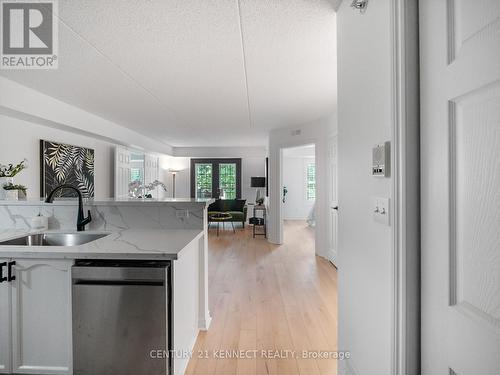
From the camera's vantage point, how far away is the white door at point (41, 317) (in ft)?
5.24

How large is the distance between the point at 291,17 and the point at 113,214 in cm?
206

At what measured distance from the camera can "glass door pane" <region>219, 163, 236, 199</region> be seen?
8.73 meters

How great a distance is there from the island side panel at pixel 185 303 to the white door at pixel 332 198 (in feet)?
8.97

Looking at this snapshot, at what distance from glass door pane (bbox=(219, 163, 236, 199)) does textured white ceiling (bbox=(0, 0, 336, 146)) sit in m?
4.47

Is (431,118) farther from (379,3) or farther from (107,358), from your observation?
(107,358)

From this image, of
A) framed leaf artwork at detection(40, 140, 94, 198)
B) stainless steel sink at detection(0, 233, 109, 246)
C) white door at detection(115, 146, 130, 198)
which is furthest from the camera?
white door at detection(115, 146, 130, 198)

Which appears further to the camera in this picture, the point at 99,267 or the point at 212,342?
the point at 212,342

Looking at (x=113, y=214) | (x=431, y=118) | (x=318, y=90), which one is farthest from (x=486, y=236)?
(x=318, y=90)

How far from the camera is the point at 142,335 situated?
154 cm

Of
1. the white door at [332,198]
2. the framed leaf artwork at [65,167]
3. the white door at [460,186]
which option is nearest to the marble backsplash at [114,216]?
the framed leaf artwork at [65,167]

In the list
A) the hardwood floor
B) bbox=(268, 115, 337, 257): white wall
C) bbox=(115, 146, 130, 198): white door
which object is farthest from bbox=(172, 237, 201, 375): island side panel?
bbox=(115, 146, 130, 198): white door

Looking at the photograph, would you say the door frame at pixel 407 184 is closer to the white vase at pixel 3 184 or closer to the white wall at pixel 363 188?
the white wall at pixel 363 188

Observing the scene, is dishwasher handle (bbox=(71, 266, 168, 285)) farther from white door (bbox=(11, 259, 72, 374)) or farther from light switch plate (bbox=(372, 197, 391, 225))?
light switch plate (bbox=(372, 197, 391, 225))

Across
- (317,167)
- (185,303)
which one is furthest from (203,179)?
(185,303)
